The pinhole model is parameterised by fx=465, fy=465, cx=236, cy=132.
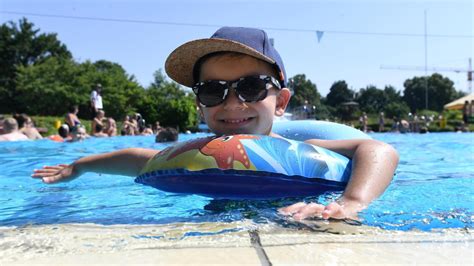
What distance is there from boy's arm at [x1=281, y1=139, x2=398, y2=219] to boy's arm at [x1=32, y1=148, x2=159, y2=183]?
1263 mm

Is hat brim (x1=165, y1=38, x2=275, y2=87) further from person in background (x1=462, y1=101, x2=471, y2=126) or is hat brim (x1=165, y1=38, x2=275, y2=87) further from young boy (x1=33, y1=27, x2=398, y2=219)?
person in background (x1=462, y1=101, x2=471, y2=126)

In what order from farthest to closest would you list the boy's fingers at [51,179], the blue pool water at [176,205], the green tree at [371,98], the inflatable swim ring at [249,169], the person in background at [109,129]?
the green tree at [371,98] < the person in background at [109,129] < the boy's fingers at [51,179] < the inflatable swim ring at [249,169] < the blue pool water at [176,205]

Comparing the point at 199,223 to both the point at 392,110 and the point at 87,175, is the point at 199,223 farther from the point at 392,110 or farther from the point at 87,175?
the point at 392,110

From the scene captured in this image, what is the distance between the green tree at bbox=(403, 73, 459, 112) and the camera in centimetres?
7025

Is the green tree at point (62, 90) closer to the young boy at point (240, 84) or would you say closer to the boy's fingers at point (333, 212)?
the young boy at point (240, 84)

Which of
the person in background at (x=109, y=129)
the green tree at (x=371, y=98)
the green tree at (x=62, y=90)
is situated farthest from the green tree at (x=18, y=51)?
the green tree at (x=371, y=98)

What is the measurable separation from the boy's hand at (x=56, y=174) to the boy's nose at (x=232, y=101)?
1.15 metres

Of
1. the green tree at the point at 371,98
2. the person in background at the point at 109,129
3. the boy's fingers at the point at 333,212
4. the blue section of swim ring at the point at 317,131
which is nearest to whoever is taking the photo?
the boy's fingers at the point at 333,212

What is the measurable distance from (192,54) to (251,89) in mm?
424

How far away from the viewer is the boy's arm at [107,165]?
2965 millimetres

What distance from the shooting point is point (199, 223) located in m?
1.84

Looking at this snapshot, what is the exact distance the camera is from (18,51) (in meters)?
44.2

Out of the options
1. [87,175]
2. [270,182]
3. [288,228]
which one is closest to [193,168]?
[270,182]

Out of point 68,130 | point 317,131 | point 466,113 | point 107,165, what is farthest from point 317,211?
point 466,113
